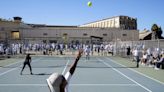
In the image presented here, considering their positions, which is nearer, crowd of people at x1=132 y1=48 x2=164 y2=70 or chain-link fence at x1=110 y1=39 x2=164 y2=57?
crowd of people at x1=132 y1=48 x2=164 y2=70

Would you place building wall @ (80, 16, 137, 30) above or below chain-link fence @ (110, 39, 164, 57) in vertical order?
above

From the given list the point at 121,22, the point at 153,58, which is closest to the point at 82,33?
the point at 121,22

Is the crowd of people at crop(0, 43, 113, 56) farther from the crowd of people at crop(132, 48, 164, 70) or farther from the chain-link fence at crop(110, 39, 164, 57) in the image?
the crowd of people at crop(132, 48, 164, 70)

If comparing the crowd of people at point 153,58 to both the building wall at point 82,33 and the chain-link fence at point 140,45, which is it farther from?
the building wall at point 82,33

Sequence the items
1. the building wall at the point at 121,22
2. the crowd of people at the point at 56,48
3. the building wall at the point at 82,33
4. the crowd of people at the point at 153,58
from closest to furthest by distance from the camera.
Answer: the crowd of people at the point at 153,58 → the crowd of people at the point at 56,48 → the building wall at the point at 82,33 → the building wall at the point at 121,22

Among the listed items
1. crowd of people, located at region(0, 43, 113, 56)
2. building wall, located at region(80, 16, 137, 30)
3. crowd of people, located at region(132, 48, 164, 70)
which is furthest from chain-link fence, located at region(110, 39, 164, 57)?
building wall, located at region(80, 16, 137, 30)

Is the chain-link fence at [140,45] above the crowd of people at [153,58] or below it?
above

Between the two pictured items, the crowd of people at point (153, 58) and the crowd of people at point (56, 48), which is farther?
the crowd of people at point (56, 48)

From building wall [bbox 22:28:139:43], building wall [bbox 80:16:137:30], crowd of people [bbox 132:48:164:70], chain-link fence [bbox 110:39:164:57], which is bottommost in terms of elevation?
crowd of people [bbox 132:48:164:70]

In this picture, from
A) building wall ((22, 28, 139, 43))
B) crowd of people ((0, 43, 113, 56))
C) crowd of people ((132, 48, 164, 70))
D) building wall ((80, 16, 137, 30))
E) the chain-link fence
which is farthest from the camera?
building wall ((80, 16, 137, 30))

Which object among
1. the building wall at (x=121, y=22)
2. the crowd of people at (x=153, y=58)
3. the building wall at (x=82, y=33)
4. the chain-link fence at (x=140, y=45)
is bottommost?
the crowd of people at (x=153, y=58)

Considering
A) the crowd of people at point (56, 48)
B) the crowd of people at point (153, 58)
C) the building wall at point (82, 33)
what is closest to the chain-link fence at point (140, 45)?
the crowd of people at point (153, 58)

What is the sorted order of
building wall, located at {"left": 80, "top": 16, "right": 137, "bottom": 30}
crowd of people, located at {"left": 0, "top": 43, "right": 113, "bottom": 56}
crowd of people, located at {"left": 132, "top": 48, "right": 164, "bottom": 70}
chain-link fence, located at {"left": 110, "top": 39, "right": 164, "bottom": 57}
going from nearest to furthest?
crowd of people, located at {"left": 132, "top": 48, "right": 164, "bottom": 70}
chain-link fence, located at {"left": 110, "top": 39, "right": 164, "bottom": 57}
crowd of people, located at {"left": 0, "top": 43, "right": 113, "bottom": 56}
building wall, located at {"left": 80, "top": 16, "right": 137, "bottom": 30}

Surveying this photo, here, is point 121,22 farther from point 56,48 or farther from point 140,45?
point 140,45
